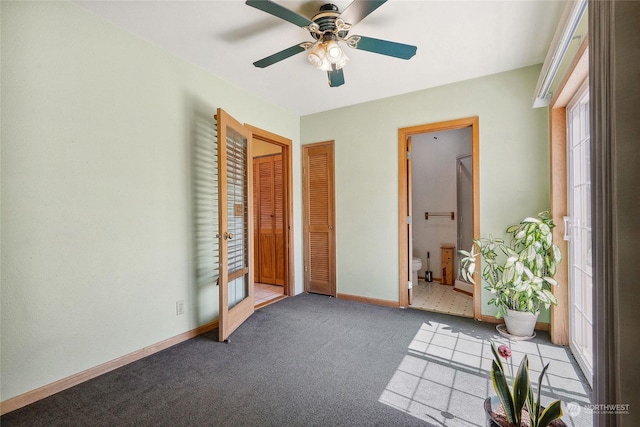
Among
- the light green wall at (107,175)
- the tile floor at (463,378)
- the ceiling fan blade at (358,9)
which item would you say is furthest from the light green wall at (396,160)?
the ceiling fan blade at (358,9)

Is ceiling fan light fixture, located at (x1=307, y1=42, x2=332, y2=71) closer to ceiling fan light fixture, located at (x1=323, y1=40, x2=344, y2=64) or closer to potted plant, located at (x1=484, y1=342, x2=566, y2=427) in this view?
ceiling fan light fixture, located at (x1=323, y1=40, x2=344, y2=64)

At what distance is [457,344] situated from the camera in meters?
2.54

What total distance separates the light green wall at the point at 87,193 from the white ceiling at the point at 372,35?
1.07 ft

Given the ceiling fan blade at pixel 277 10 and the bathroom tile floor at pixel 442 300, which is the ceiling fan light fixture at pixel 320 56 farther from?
the bathroom tile floor at pixel 442 300

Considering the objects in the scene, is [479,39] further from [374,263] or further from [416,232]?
[416,232]

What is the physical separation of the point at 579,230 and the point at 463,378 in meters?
1.54

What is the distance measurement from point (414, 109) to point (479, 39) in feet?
3.61

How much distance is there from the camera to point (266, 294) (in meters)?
4.21

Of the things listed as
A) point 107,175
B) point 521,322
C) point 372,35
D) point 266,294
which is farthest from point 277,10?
point 266,294

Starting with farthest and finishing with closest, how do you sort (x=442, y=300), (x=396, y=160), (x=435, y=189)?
(x=435, y=189), (x=442, y=300), (x=396, y=160)

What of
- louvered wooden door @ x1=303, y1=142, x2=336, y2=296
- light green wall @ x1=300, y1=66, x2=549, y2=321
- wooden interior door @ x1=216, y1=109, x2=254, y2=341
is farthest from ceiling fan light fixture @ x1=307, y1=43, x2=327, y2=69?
louvered wooden door @ x1=303, y1=142, x2=336, y2=296

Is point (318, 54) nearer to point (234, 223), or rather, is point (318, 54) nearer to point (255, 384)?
point (234, 223)

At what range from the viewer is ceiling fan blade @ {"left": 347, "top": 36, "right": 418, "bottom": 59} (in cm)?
203

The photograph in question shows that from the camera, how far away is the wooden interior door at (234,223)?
102 inches
